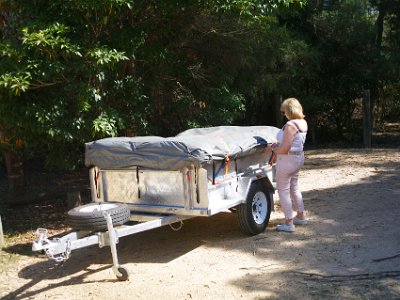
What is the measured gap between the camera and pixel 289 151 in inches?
256

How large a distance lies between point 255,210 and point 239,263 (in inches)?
46.5

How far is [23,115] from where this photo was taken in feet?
23.3

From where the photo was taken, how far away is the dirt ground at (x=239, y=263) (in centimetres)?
496

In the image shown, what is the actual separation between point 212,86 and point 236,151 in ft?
13.2

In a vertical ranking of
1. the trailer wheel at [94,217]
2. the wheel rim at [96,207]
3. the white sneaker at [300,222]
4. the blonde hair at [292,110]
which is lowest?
the white sneaker at [300,222]

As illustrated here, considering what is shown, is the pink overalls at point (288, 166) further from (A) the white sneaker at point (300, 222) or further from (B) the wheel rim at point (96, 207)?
(B) the wheel rim at point (96, 207)

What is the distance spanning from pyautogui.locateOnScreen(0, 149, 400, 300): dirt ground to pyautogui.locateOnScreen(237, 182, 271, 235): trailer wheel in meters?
0.14

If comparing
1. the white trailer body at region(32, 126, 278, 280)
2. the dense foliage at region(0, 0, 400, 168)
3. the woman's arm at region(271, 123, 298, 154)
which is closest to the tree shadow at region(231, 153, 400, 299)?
the white trailer body at region(32, 126, 278, 280)

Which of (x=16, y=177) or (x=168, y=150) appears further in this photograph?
(x=16, y=177)

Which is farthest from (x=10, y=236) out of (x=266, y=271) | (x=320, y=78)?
(x=320, y=78)

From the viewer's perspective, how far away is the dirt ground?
16.3 feet

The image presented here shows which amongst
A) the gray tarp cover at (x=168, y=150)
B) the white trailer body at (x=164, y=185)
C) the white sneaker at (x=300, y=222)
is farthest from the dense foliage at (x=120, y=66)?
the white sneaker at (x=300, y=222)

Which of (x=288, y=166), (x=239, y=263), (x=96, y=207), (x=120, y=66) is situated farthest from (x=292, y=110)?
(x=120, y=66)

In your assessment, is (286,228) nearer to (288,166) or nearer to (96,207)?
(288,166)
